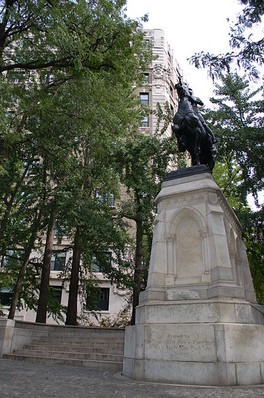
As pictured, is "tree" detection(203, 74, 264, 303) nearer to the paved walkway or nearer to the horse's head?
the horse's head

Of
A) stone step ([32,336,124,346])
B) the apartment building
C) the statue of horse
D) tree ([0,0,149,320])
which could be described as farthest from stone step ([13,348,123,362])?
the apartment building

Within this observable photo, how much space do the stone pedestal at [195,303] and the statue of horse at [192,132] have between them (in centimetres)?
92

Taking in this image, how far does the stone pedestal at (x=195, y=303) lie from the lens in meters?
6.45

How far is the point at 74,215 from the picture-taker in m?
18.0

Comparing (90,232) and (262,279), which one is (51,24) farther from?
(262,279)

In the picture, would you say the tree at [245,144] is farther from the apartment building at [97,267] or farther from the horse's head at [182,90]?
the apartment building at [97,267]

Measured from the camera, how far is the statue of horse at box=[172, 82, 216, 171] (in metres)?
9.39

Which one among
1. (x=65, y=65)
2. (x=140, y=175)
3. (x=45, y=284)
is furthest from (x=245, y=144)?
(x=45, y=284)

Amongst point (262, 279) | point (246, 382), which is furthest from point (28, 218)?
point (246, 382)

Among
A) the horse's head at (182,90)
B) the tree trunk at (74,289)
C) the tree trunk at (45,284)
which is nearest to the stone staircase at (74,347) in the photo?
the tree trunk at (45,284)

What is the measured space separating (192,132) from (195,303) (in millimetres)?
4552

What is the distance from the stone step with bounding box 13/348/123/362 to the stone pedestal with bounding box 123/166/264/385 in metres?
5.04

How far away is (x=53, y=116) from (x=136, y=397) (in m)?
11.2

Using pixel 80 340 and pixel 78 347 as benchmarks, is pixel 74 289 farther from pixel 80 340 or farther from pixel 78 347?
pixel 78 347
